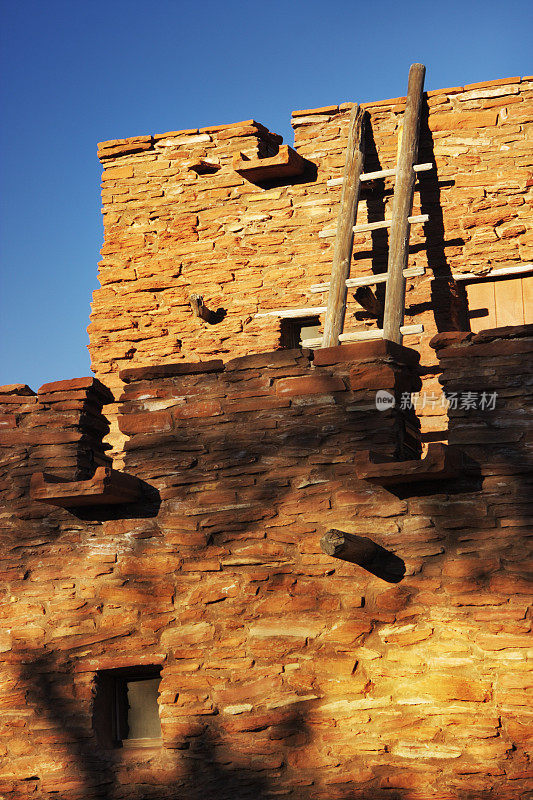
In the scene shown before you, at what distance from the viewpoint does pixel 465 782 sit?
3773mm

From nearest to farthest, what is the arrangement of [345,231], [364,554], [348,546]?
[348,546], [364,554], [345,231]

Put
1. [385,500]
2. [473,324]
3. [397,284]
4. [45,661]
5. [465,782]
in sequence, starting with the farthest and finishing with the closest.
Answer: [473,324]
[397,284]
[45,661]
[385,500]
[465,782]

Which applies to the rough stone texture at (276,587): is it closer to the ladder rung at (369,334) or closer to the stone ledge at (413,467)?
the stone ledge at (413,467)

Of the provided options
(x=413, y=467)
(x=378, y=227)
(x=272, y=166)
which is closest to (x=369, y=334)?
(x=378, y=227)

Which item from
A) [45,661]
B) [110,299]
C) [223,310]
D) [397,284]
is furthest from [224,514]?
[110,299]

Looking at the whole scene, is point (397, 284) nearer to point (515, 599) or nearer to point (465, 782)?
point (515, 599)

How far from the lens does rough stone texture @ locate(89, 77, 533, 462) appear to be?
7211 millimetres

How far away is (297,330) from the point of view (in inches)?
304

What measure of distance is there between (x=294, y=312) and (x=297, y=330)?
1.36 ft

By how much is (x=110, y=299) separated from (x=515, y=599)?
5.03m

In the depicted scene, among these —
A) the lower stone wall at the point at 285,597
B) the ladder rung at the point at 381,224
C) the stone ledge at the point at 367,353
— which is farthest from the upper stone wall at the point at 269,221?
the lower stone wall at the point at 285,597

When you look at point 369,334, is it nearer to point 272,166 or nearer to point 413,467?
point 272,166

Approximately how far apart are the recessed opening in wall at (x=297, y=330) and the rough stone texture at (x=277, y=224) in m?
0.12

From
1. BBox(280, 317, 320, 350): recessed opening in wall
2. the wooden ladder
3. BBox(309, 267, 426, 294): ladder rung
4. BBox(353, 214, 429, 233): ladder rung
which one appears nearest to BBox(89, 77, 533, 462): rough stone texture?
BBox(280, 317, 320, 350): recessed opening in wall
